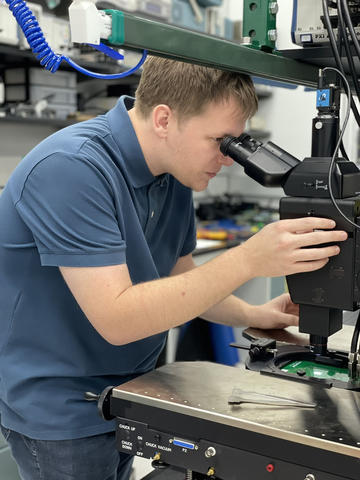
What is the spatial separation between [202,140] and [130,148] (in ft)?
0.51

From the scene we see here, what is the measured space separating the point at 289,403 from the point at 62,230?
0.46m

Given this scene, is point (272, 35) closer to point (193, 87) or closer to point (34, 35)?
point (193, 87)

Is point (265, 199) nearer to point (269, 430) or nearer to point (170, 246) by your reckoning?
point (170, 246)

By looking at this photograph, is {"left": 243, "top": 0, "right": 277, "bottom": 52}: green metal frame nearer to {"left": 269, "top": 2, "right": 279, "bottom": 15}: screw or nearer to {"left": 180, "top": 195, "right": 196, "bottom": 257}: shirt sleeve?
{"left": 269, "top": 2, "right": 279, "bottom": 15}: screw

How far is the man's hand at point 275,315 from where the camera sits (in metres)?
1.30

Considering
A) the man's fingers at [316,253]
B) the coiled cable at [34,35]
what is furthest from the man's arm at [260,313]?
the coiled cable at [34,35]

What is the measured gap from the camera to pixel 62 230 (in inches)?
39.0

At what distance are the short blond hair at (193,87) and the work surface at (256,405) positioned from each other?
49 cm

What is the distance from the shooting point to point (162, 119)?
1.17 metres

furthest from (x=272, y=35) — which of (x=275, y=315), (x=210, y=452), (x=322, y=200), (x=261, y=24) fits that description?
(x=210, y=452)

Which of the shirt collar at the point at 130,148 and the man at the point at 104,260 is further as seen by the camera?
the shirt collar at the point at 130,148

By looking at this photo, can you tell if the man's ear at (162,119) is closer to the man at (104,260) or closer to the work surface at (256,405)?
the man at (104,260)

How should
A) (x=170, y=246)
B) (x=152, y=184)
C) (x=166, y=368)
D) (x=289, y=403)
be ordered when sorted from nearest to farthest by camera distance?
(x=289, y=403) → (x=166, y=368) → (x=152, y=184) → (x=170, y=246)

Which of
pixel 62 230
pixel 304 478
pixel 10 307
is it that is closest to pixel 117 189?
pixel 62 230
